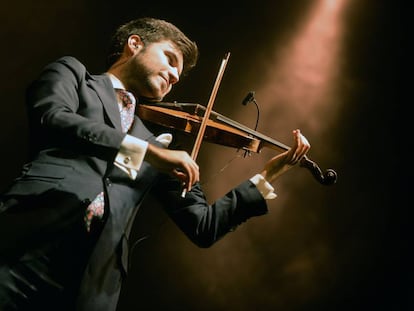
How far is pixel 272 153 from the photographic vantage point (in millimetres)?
2402

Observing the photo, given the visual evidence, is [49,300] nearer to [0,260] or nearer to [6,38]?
[0,260]

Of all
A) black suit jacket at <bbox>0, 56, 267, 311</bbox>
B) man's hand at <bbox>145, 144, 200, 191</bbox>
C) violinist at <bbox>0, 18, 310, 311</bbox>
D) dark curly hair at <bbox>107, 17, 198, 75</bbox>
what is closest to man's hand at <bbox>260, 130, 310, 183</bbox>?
violinist at <bbox>0, 18, 310, 311</bbox>

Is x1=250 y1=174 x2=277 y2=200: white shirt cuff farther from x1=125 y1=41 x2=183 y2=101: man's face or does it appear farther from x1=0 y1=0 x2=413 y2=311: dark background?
x1=0 y1=0 x2=413 y2=311: dark background

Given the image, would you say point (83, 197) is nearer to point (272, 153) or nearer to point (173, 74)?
point (173, 74)

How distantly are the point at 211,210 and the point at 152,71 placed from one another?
57cm

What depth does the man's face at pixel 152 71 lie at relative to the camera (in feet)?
5.10

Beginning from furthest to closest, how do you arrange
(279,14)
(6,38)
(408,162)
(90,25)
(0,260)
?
1. (279,14)
2. (408,162)
3. (90,25)
4. (6,38)
5. (0,260)

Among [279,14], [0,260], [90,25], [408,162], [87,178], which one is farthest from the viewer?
[279,14]

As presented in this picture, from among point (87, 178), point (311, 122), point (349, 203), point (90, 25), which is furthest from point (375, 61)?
point (87, 178)

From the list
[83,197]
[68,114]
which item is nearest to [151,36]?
[68,114]

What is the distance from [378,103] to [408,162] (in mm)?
387

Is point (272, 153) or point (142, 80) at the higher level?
point (142, 80)

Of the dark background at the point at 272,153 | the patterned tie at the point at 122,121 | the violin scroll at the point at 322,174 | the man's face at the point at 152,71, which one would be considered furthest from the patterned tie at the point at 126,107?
the dark background at the point at 272,153

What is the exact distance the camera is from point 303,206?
2357mm
